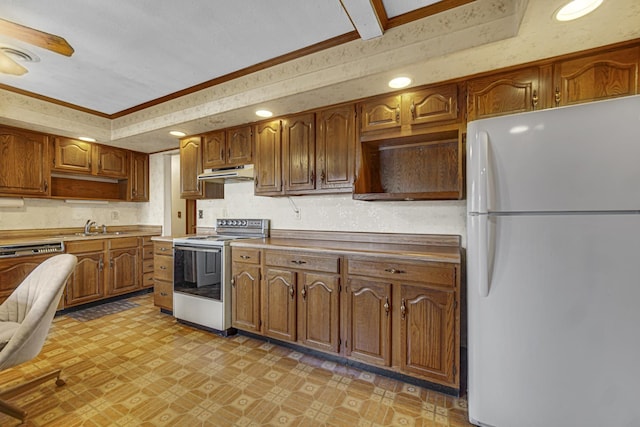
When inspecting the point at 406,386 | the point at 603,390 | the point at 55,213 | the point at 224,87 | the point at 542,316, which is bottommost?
the point at 406,386

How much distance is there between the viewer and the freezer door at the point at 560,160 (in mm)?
1221

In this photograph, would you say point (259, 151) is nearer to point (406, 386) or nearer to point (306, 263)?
point (306, 263)

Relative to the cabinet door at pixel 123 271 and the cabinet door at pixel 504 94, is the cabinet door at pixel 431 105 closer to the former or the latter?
the cabinet door at pixel 504 94

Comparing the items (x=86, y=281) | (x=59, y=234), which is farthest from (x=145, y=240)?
(x=59, y=234)

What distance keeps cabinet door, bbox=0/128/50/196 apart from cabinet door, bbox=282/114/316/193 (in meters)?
2.99

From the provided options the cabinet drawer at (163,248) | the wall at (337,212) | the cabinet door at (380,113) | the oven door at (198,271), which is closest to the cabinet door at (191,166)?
the wall at (337,212)

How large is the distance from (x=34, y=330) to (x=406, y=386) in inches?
88.8

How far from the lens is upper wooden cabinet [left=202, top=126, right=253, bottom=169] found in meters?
3.03

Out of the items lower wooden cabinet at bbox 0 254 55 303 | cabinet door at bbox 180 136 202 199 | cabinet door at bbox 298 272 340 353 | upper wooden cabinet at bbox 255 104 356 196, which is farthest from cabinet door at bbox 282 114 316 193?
lower wooden cabinet at bbox 0 254 55 303

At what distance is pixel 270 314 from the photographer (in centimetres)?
243

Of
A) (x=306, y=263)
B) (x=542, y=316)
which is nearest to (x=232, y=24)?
(x=306, y=263)

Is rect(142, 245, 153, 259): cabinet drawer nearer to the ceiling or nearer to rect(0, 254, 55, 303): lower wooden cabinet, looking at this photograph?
rect(0, 254, 55, 303): lower wooden cabinet

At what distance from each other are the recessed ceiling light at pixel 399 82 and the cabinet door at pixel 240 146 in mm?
1590

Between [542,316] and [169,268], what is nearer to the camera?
[542,316]
